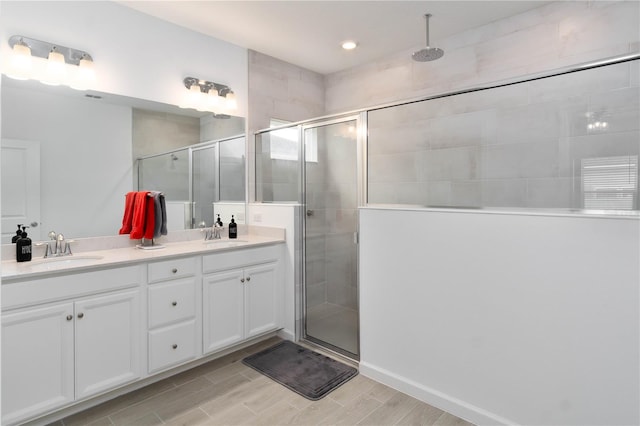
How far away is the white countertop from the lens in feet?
5.92

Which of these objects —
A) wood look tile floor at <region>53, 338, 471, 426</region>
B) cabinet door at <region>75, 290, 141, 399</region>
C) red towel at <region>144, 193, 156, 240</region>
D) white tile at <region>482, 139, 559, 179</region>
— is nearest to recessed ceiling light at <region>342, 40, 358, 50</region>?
white tile at <region>482, 139, 559, 179</region>

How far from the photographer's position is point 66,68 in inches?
91.0

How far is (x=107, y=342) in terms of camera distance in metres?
2.01

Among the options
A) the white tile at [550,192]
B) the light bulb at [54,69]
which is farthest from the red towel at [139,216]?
the white tile at [550,192]

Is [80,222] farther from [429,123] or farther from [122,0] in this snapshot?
[429,123]

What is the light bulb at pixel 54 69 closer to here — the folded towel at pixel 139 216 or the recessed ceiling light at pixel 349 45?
the folded towel at pixel 139 216

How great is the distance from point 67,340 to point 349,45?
3.07 m

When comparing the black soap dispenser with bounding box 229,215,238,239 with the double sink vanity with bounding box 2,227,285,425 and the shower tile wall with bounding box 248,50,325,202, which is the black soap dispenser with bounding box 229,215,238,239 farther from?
the shower tile wall with bounding box 248,50,325,202

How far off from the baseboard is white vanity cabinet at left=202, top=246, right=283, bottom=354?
2.90 feet

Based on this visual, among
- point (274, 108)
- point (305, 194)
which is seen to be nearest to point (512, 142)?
point (305, 194)

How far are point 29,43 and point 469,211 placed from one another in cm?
284

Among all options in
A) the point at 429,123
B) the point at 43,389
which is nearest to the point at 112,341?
the point at 43,389

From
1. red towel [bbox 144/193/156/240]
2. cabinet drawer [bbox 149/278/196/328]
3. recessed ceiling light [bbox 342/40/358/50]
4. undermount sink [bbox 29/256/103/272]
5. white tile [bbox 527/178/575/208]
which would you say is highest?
recessed ceiling light [bbox 342/40/358/50]

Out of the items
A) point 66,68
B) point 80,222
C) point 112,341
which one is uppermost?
point 66,68
